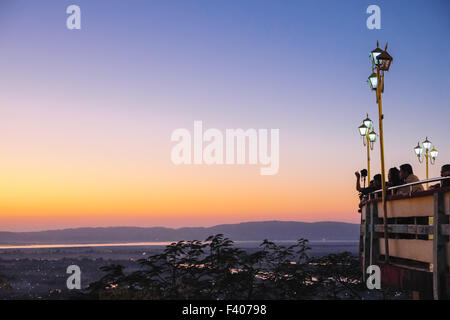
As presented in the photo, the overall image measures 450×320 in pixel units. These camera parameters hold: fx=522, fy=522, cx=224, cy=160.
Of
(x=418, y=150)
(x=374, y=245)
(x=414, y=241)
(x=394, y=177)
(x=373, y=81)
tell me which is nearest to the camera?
(x=414, y=241)

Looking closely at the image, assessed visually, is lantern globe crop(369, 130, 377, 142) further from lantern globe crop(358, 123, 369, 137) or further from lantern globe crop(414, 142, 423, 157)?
lantern globe crop(414, 142, 423, 157)

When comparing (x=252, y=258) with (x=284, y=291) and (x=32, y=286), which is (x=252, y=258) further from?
(x=32, y=286)

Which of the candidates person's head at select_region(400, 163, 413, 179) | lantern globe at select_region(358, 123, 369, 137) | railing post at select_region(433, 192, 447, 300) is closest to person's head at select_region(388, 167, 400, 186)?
person's head at select_region(400, 163, 413, 179)

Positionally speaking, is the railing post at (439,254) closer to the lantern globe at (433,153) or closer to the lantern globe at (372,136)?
the lantern globe at (372,136)

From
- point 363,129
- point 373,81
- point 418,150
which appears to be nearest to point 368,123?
point 363,129

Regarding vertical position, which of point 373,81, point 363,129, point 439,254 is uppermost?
point 373,81

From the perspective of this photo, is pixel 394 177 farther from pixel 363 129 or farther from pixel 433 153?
pixel 433 153
